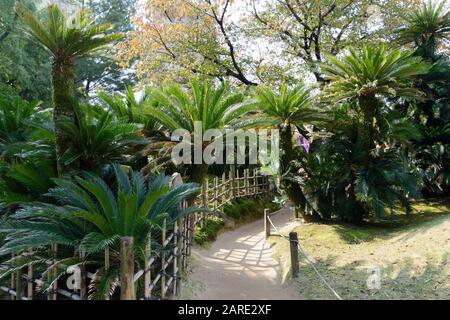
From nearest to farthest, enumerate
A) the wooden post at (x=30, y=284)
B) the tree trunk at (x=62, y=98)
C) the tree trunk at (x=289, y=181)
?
the wooden post at (x=30, y=284)
the tree trunk at (x=62, y=98)
the tree trunk at (x=289, y=181)

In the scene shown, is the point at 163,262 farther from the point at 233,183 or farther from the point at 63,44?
the point at 233,183

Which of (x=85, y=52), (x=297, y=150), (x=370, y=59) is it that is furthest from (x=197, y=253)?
(x=370, y=59)

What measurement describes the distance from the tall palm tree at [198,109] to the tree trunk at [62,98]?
6.54 feet

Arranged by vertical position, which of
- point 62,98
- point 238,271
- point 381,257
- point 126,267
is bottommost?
point 238,271

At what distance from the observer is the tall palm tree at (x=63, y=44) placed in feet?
17.8

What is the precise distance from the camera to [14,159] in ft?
23.1

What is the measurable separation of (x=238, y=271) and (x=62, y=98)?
423cm

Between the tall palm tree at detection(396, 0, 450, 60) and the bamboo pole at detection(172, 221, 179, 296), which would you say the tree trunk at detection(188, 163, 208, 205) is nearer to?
the bamboo pole at detection(172, 221, 179, 296)

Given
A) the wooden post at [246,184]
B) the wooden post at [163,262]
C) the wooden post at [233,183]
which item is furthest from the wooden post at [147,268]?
the wooden post at [246,184]

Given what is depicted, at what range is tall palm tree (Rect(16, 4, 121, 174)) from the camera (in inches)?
214

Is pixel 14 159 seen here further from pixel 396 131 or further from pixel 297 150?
pixel 396 131

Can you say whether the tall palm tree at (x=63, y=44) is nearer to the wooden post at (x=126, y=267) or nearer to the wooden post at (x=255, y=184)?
the wooden post at (x=126, y=267)

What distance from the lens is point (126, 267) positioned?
3846mm

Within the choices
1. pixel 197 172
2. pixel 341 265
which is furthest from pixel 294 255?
pixel 197 172
